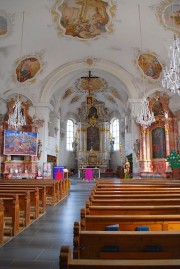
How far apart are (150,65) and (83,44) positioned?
4.98 metres

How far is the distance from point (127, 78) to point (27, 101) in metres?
7.97

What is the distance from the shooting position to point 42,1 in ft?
41.2

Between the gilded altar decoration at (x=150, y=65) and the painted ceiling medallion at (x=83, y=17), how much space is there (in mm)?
3343

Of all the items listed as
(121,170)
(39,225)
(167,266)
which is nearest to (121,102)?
(121,170)

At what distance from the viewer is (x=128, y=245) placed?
6.34 ft

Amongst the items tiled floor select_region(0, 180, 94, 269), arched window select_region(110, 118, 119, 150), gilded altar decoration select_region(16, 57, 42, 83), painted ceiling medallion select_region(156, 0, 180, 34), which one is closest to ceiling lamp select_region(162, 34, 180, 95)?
painted ceiling medallion select_region(156, 0, 180, 34)

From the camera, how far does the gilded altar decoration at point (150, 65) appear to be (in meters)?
16.7

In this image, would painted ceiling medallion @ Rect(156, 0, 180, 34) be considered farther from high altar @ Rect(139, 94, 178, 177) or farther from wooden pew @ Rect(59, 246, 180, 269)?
wooden pew @ Rect(59, 246, 180, 269)

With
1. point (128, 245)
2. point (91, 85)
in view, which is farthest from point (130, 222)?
point (91, 85)

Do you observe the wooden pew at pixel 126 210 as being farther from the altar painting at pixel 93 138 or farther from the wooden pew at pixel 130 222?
the altar painting at pixel 93 138

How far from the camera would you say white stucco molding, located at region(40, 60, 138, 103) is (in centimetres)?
1861

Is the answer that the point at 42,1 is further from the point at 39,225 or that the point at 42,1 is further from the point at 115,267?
the point at 115,267

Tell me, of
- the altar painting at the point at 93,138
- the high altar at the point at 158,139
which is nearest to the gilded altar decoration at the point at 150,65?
the high altar at the point at 158,139

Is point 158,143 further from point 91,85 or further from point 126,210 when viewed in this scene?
point 126,210
